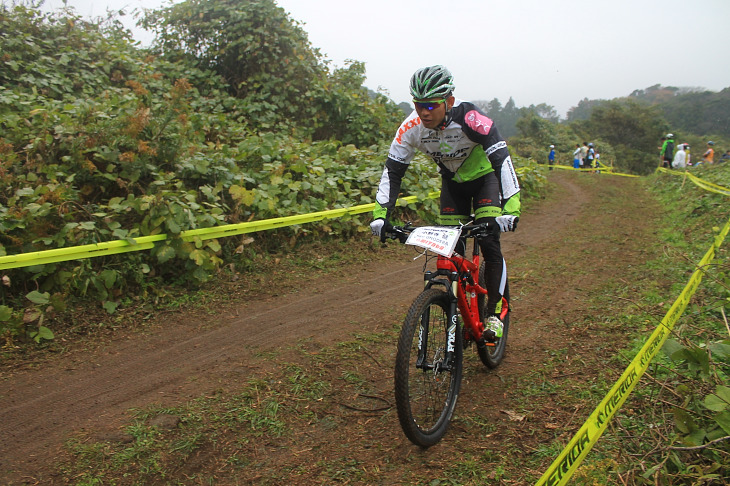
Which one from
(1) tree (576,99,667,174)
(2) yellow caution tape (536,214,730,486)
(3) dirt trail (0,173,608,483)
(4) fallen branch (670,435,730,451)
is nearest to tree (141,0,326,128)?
(3) dirt trail (0,173,608,483)

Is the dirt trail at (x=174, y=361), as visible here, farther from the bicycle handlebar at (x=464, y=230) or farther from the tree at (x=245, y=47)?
the tree at (x=245, y=47)

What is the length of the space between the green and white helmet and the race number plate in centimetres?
94

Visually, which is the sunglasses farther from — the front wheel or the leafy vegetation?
the leafy vegetation

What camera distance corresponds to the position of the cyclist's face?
332cm

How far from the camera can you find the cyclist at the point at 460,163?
3.33 meters

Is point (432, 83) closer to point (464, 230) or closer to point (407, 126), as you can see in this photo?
point (407, 126)

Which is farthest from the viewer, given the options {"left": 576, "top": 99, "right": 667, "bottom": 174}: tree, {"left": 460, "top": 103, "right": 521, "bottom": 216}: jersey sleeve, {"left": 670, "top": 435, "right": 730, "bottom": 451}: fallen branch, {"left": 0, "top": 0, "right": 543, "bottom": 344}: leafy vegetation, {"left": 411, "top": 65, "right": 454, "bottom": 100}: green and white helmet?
{"left": 576, "top": 99, "right": 667, "bottom": 174}: tree

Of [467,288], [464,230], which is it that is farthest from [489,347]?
[464,230]

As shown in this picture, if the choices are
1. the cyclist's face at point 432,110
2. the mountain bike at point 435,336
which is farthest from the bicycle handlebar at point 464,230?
the cyclist's face at point 432,110

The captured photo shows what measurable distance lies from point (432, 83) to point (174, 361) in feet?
10.4

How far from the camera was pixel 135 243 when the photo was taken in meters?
5.21

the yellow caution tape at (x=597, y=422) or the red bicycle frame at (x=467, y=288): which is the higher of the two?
the red bicycle frame at (x=467, y=288)

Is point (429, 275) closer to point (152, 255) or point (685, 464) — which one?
point (685, 464)

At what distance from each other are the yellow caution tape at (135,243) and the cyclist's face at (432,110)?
11.3 feet
